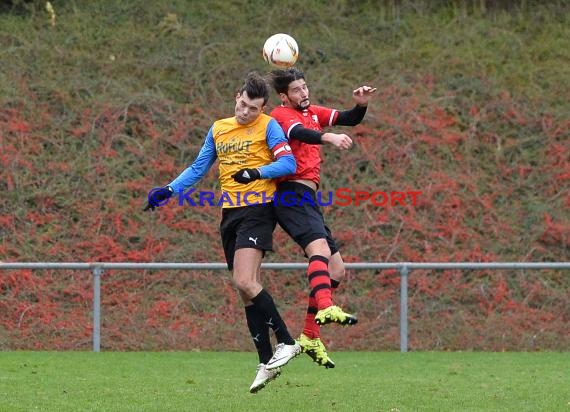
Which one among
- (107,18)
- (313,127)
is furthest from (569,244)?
(107,18)

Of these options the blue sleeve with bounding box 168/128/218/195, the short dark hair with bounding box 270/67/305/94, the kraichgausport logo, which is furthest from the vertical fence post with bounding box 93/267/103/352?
the short dark hair with bounding box 270/67/305/94

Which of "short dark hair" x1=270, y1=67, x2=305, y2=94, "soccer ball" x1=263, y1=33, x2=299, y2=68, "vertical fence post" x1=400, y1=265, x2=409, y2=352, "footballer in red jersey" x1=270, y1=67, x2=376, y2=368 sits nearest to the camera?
"footballer in red jersey" x1=270, y1=67, x2=376, y2=368

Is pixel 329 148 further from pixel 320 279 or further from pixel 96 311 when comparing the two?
pixel 320 279

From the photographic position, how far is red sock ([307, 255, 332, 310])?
24.5 ft

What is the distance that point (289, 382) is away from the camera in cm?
930

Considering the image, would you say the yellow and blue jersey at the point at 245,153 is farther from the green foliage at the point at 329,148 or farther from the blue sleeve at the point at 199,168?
the green foliage at the point at 329,148

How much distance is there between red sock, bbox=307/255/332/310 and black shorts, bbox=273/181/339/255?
0.63ft

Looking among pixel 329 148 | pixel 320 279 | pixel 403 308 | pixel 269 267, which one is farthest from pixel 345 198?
pixel 320 279

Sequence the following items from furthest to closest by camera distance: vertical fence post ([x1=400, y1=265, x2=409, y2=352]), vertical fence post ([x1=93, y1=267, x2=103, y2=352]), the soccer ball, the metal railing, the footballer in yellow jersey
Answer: vertical fence post ([x1=400, y1=265, x2=409, y2=352]), vertical fence post ([x1=93, y1=267, x2=103, y2=352]), the metal railing, the soccer ball, the footballer in yellow jersey

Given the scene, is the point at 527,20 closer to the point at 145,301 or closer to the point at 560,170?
the point at 560,170

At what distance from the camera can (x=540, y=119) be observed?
17641 millimetres

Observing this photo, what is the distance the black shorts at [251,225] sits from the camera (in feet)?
25.4

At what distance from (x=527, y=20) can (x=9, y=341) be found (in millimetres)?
12778

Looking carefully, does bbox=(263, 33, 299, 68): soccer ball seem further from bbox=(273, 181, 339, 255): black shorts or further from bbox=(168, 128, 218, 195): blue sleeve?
bbox=(273, 181, 339, 255): black shorts
